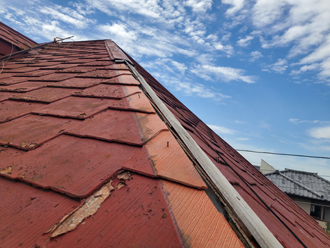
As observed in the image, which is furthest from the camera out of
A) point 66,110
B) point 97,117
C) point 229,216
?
point 66,110

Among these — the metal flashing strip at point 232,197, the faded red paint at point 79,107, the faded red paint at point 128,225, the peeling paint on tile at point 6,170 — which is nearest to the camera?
the faded red paint at point 128,225

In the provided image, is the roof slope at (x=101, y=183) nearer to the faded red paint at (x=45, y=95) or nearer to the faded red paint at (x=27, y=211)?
the faded red paint at (x=27, y=211)

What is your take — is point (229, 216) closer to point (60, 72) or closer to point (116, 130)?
point (116, 130)

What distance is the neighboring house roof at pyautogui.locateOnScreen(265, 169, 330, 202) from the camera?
1624cm

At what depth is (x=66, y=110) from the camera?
4.77 ft

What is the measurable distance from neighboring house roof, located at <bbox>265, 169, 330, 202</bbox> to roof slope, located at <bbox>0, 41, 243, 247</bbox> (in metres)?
20.0

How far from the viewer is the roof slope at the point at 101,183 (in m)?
0.59

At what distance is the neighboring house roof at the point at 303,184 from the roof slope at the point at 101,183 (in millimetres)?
20011

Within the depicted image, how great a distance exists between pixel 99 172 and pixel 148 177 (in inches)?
8.4

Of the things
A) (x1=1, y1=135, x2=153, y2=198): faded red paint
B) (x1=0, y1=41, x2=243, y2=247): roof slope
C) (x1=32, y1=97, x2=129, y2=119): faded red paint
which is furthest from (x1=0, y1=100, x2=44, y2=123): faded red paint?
(x1=1, y1=135, x2=153, y2=198): faded red paint

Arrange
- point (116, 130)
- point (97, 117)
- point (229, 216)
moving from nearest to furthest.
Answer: point (229, 216)
point (116, 130)
point (97, 117)

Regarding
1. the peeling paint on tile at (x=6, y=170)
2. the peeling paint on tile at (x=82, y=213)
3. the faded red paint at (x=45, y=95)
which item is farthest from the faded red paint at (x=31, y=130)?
the peeling paint on tile at (x=82, y=213)

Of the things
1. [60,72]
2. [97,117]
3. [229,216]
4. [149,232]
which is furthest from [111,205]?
[60,72]

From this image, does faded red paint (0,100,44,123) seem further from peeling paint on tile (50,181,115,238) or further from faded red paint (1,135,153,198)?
peeling paint on tile (50,181,115,238)
